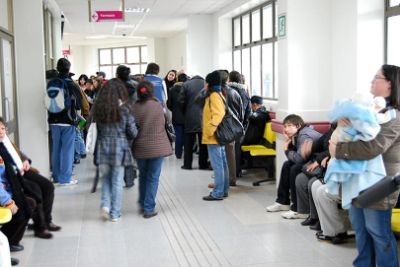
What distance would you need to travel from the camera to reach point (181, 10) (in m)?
11.5

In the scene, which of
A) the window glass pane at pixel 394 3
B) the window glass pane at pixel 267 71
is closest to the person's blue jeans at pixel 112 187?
the window glass pane at pixel 394 3

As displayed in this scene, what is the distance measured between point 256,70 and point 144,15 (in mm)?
3513

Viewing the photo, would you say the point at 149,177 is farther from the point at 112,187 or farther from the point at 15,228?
the point at 15,228

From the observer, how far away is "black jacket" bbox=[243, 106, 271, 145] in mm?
7400

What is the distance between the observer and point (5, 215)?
3.85 meters

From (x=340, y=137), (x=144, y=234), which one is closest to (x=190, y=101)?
(x=144, y=234)

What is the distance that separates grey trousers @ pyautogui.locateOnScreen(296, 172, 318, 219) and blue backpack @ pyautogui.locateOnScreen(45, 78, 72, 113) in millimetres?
3216

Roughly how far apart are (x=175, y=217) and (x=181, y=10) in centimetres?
707

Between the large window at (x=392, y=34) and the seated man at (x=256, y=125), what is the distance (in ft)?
7.14

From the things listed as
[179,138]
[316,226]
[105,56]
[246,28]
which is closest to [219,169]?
[316,226]

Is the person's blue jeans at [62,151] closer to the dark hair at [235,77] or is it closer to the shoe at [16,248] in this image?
the dark hair at [235,77]

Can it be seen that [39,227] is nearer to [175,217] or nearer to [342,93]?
[175,217]

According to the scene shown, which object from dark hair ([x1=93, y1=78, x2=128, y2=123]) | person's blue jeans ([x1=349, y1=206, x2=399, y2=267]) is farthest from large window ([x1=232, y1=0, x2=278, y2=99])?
person's blue jeans ([x1=349, y1=206, x2=399, y2=267])

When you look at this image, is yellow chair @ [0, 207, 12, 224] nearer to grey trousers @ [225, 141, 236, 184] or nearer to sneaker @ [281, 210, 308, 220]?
sneaker @ [281, 210, 308, 220]
